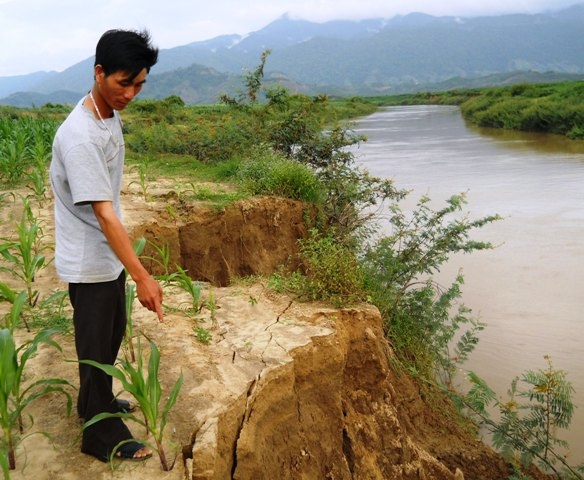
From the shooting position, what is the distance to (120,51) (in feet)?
6.10

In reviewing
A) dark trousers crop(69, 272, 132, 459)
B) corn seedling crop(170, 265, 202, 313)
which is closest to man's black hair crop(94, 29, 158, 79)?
dark trousers crop(69, 272, 132, 459)

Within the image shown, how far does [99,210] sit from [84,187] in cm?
9

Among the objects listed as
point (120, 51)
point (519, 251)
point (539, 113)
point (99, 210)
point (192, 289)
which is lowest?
point (519, 251)

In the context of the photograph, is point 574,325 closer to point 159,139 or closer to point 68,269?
point 68,269

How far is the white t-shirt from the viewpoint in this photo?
183 cm

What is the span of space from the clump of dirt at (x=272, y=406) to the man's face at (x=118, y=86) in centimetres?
145

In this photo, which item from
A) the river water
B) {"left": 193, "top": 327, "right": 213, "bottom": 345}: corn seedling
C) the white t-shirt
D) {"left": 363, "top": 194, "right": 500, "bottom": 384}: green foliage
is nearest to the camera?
the white t-shirt

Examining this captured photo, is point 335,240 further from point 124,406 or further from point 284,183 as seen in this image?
point 124,406

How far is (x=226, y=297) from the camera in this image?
13.3ft

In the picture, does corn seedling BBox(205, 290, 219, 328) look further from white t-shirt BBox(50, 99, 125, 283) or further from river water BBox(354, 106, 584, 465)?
river water BBox(354, 106, 584, 465)

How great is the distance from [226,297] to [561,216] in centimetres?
848

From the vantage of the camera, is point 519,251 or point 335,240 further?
point 519,251

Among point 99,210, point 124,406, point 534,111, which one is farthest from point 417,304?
point 534,111

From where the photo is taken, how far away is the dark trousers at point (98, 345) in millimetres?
2047
